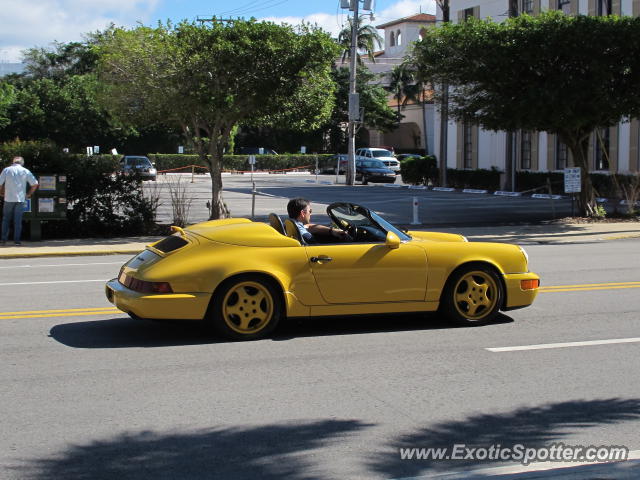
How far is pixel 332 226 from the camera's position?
30.0 ft

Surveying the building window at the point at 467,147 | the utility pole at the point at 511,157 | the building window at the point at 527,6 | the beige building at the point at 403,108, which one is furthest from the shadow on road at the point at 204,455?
the beige building at the point at 403,108

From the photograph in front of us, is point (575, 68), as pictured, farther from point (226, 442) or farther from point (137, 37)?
point (226, 442)

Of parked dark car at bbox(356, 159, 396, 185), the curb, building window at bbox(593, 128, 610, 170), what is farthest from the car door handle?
parked dark car at bbox(356, 159, 396, 185)

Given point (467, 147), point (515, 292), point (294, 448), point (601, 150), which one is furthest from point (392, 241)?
point (467, 147)

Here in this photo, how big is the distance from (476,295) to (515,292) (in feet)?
1.42

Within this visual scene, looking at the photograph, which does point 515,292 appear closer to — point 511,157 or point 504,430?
point 504,430

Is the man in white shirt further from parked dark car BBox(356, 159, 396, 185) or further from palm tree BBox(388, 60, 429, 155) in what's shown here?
palm tree BBox(388, 60, 429, 155)

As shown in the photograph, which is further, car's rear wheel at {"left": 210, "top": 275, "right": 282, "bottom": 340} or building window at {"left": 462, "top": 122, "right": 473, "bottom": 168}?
building window at {"left": 462, "top": 122, "right": 473, "bottom": 168}

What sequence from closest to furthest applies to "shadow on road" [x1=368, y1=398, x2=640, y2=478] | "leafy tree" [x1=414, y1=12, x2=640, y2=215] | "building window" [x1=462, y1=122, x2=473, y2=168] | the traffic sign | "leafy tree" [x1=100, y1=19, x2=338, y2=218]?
"shadow on road" [x1=368, y1=398, x2=640, y2=478] → "leafy tree" [x1=100, y1=19, x2=338, y2=218] → "leafy tree" [x1=414, y1=12, x2=640, y2=215] → the traffic sign → "building window" [x1=462, y1=122, x2=473, y2=168]

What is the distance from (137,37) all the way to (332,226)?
39.6 ft

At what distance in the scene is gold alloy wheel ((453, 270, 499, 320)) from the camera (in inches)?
341

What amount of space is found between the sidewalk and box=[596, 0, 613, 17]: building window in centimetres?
1495

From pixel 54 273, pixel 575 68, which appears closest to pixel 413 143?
pixel 575 68

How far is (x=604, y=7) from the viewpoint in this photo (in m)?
34.2
